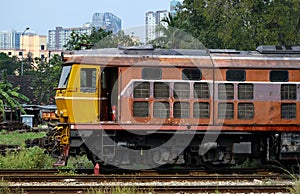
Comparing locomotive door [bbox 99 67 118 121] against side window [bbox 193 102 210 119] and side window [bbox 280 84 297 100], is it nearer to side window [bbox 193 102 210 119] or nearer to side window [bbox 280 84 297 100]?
side window [bbox 193 102 210 119]

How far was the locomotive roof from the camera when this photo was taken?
53.6ft

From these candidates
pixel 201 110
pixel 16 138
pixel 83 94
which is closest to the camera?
pixel 83 94

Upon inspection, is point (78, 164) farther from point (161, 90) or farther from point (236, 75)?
point (236, 75)

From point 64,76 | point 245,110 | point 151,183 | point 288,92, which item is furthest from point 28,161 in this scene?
point 288,92

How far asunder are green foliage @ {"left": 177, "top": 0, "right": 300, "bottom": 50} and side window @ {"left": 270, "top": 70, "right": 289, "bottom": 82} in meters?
11.6

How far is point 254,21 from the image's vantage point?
29.3 meters

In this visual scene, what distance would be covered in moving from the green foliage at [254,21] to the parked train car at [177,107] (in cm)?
1180

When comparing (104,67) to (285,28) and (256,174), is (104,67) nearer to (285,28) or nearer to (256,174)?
(256,174)

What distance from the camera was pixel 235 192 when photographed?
43.0 ft

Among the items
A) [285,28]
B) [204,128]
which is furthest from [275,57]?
[285,28]

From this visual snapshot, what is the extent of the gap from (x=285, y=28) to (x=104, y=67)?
15.7 meters

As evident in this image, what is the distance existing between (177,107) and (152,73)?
1.35 metres

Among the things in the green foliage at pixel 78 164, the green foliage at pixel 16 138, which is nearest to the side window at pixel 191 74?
the green foliage at pixel 78 164

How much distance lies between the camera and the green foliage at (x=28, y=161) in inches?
693
